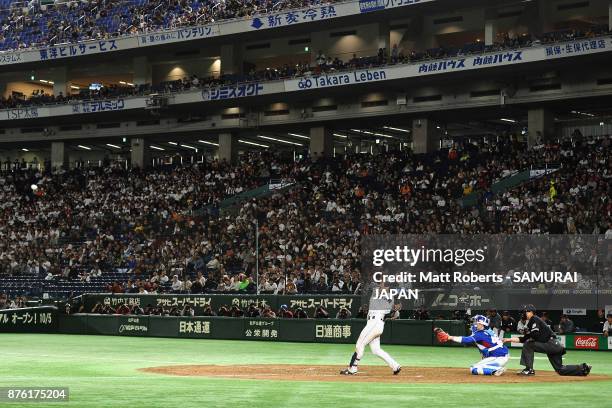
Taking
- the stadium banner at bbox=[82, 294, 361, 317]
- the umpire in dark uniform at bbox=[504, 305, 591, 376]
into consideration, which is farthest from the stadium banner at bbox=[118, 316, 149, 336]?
the umpire in dark uniform at bbox=[504, 305, 591, 376]

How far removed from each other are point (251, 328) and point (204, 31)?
23728 millimetres

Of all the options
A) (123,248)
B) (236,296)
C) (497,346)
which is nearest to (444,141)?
(123,248)

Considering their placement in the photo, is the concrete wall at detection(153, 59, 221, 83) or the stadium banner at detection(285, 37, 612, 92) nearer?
the stadium banner at detection(285, 37, 612, 92)

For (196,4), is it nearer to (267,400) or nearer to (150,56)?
(150,56)

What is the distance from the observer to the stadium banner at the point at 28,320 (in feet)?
129

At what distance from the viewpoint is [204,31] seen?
175ft

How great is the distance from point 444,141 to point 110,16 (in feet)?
72.5

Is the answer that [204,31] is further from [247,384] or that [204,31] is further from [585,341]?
[247,384]

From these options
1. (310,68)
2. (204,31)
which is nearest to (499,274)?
(310,68)

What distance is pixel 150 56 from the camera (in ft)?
202

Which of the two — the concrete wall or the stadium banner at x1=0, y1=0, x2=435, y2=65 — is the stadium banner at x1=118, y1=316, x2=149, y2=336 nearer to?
the stadium banner at x1=0, y1=0, x2=435, y2=65

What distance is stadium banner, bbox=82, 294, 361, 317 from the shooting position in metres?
33.2

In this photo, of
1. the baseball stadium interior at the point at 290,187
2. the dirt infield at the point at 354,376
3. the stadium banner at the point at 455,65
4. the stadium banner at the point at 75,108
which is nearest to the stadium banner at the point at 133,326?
the baseball stadium interior at the point at 290,187

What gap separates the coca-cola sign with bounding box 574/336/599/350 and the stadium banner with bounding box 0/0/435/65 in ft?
72.2
